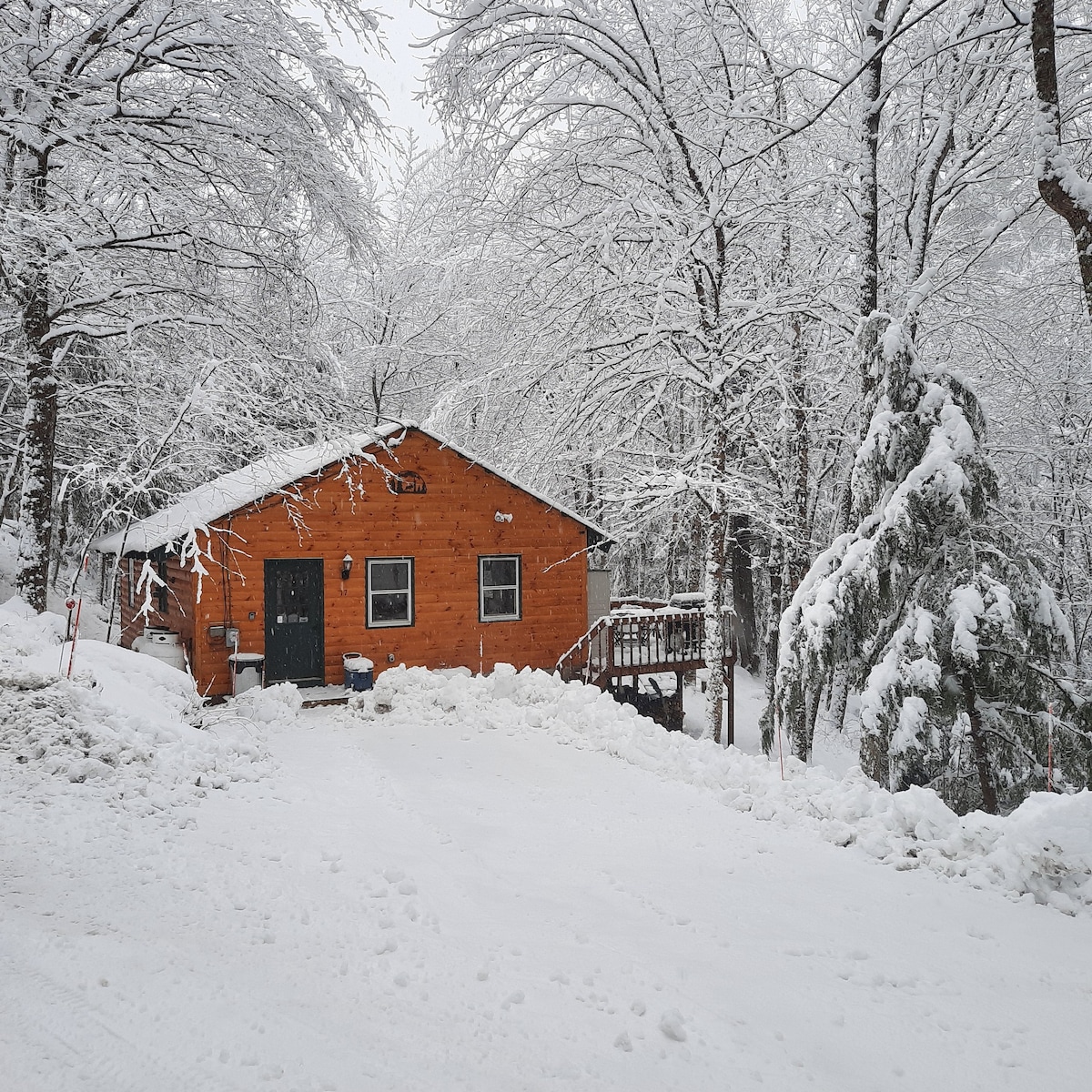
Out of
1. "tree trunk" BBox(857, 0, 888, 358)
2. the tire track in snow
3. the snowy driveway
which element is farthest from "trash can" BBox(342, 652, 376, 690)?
the tire track in snow

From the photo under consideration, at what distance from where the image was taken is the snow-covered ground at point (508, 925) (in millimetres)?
3029

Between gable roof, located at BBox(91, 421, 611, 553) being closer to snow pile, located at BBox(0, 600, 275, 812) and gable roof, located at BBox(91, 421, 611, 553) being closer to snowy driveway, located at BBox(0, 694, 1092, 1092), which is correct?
snow pile, located at BBox(0, 600, 275, 812)

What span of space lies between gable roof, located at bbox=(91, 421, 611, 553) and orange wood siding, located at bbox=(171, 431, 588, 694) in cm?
26

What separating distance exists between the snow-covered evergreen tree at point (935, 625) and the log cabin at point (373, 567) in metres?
7.66

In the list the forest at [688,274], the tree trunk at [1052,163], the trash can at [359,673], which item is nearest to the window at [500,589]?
the forest at [688,274]

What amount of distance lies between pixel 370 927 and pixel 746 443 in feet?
33.2

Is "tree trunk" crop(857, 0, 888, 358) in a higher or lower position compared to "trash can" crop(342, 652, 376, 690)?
higher

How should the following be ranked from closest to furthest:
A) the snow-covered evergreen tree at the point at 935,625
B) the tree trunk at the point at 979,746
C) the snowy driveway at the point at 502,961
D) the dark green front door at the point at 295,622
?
the snowy driveway at the point at 502,961, the snow-covered evergreen tree at the point at 935,625, the tree trunk at the point at 979,746, the dark green front door at the point at 295,622

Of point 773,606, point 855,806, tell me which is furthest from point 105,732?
point 773,606

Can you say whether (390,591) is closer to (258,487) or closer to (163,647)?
(258,487)

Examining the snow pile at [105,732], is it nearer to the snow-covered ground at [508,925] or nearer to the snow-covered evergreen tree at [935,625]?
the snow-covered ground at [508,925]

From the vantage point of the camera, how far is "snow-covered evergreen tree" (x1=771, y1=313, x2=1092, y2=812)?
595 centimetres

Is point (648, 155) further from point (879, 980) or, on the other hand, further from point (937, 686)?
point (879, 980)

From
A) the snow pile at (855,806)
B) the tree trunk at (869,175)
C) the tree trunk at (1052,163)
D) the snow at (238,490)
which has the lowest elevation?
the snow pile at (855,806)
